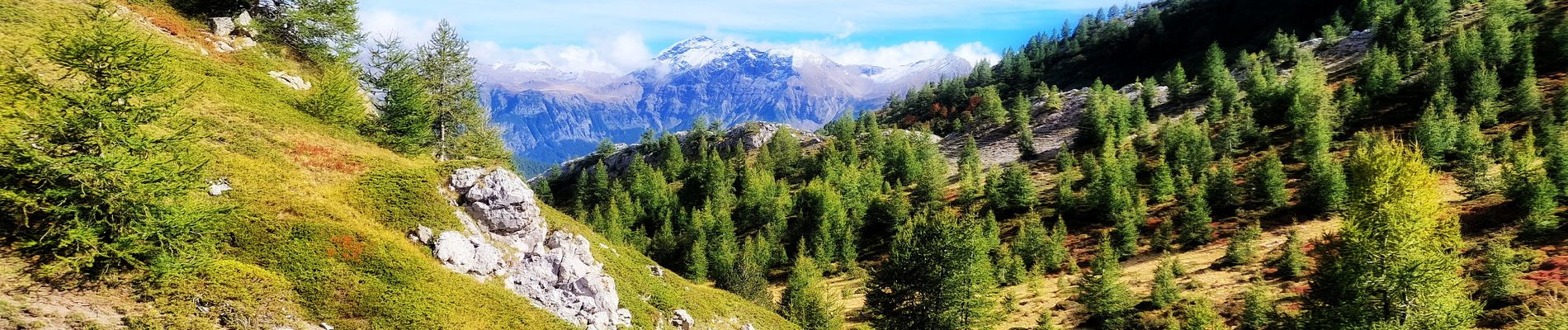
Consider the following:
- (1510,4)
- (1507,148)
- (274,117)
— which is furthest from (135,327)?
(1510,4)

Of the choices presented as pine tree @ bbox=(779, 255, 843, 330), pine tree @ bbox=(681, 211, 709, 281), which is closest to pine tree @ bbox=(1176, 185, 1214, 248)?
pine tree @ bbox=(779, 255, 843, 330)

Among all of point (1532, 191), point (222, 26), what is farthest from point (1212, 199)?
point (222, 26)

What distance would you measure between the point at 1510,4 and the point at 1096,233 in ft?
322

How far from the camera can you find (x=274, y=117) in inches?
1374

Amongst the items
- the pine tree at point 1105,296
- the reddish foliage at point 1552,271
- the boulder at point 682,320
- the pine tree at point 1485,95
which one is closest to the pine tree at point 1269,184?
the reddish foliage at point 1552,271

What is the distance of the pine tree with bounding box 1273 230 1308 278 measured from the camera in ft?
176

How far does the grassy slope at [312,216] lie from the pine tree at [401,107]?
368 cm

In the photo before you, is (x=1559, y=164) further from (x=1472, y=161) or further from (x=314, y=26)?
(x=314, y=26)

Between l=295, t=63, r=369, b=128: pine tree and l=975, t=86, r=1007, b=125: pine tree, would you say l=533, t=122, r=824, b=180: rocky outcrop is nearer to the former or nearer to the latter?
l=975, t=86, r=1007, b=125: pine tree

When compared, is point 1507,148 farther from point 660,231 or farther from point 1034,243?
point 660,231

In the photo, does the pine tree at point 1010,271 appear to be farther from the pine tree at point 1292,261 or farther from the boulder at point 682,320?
the boulder at point 682,320

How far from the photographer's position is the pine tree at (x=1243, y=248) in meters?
60.7

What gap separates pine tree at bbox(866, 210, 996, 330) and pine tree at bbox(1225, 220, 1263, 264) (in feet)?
114

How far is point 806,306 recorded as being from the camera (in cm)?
5884
